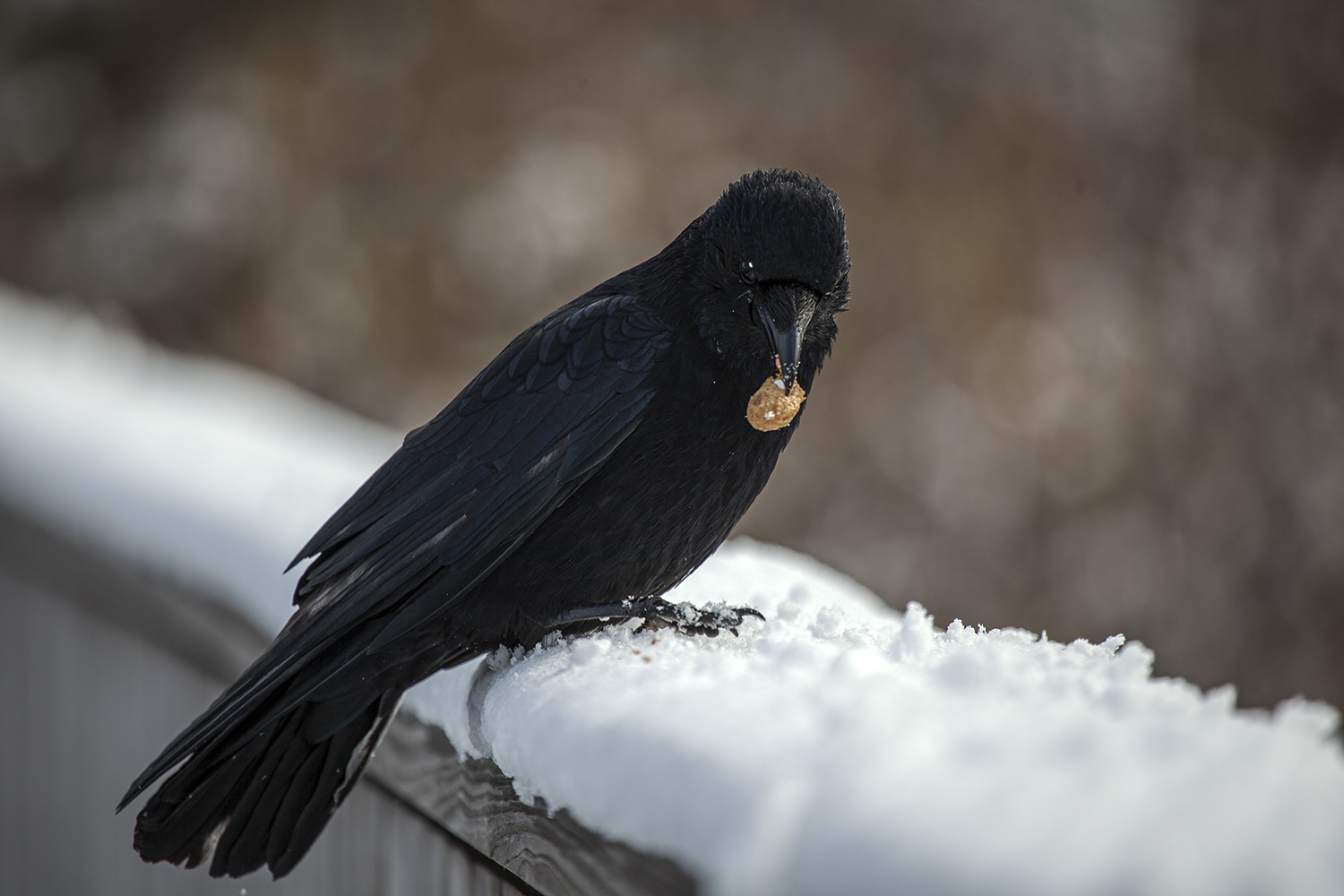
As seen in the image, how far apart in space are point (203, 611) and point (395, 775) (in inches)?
34.3

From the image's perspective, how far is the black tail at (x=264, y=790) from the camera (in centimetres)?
187

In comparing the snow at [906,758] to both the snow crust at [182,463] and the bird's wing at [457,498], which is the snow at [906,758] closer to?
the bird's wing at [457,498]

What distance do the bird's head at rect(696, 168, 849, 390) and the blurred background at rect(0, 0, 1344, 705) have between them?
907 cm

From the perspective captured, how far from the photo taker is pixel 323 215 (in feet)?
37.7

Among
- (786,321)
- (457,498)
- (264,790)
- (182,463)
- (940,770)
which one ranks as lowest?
(264,790)

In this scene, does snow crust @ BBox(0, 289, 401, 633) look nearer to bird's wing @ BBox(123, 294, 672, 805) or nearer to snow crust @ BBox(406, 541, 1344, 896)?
bird's wing @ BBox(123, 294, 672, 805)

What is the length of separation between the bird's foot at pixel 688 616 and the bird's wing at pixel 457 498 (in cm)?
27

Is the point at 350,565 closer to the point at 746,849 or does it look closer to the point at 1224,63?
the point at 746,849

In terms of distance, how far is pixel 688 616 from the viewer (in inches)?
79.3

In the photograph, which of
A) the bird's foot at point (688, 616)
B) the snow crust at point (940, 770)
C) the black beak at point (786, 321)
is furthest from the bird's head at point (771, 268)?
the snow crust at point (940, 770)

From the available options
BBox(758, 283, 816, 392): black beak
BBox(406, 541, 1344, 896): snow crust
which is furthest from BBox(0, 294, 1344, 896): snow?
BBox(758, 283, 816, 392): black beak

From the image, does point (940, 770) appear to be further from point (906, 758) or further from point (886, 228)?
point (886, 228)

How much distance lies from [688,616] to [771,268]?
25.9 inches

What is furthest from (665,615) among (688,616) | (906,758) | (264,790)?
(906,758)
